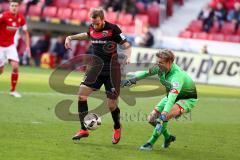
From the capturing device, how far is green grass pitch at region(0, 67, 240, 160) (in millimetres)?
9492

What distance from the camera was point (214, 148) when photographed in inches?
421

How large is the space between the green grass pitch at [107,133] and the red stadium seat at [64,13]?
13302mm

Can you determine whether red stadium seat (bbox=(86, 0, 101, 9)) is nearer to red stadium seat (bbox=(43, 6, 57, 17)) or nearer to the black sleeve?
red stadium seat (bbox=(43, 6, 57, 17))

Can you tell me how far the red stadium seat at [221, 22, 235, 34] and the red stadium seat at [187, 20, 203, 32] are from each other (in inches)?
41.2

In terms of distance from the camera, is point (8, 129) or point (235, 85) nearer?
point (8, 129)

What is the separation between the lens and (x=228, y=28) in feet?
96.4

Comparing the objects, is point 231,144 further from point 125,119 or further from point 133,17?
point 133,17

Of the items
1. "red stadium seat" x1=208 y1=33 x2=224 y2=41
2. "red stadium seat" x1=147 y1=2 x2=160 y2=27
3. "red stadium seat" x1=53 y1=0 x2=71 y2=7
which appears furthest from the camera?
"red stadium seat" x1=53 y1=0 x2=71 y2=7

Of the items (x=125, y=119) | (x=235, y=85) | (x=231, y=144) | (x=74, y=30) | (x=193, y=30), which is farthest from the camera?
(x=74, y=30)

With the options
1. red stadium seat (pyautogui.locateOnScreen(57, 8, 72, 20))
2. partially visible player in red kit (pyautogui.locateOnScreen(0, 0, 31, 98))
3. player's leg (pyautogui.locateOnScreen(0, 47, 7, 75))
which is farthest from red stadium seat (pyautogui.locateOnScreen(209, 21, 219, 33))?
player's leg (pyautogui.locateOnScreen(0, 47, 7, 75))

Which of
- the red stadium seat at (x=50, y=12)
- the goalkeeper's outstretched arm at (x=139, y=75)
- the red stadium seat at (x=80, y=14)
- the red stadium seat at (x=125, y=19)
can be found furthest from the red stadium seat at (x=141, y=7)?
the goalkeeper's outstretched arm at (x=139, y=75)

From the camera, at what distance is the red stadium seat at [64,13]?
31.9m

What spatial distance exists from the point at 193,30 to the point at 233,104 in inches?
458

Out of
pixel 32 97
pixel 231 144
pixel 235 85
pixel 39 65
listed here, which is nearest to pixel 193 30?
pixel 235 85
